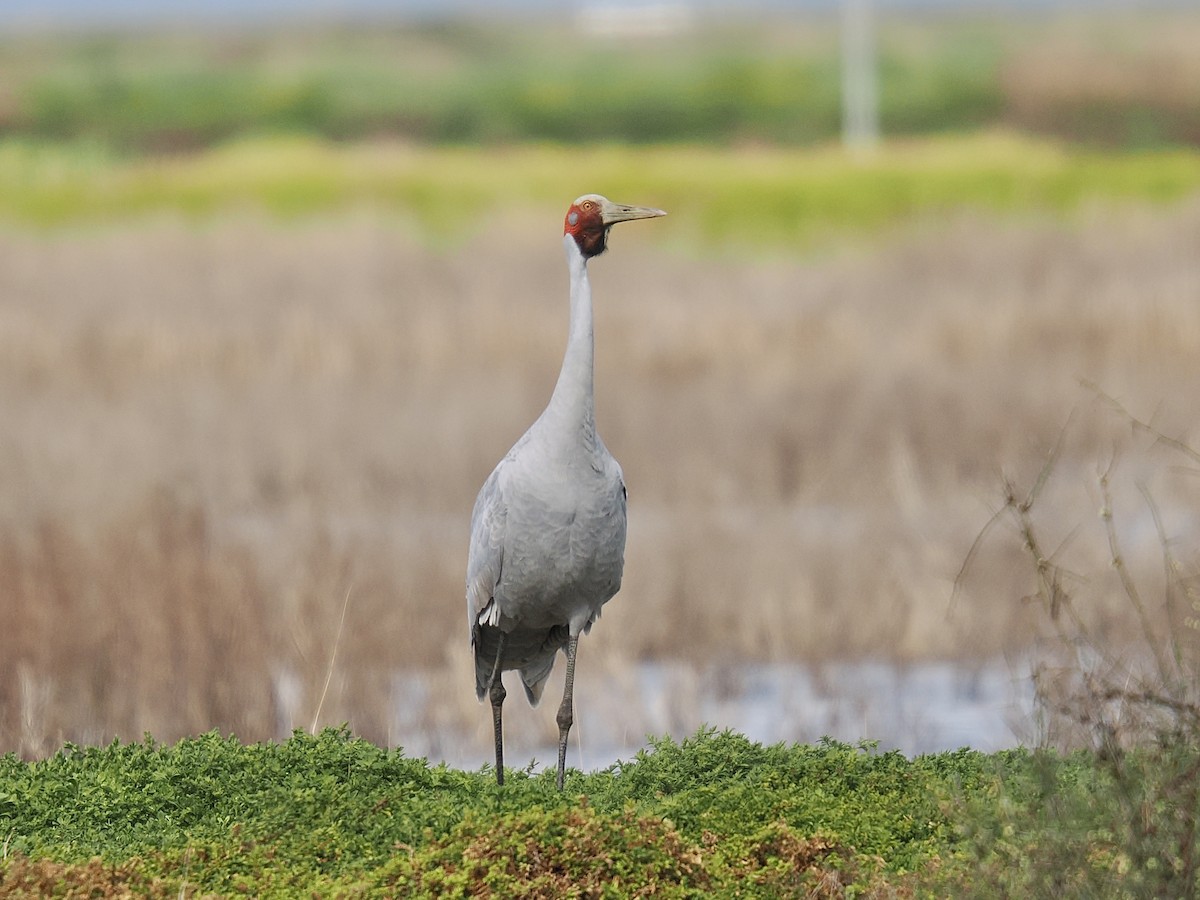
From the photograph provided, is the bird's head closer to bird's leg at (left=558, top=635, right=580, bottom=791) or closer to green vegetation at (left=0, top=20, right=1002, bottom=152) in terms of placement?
bird's leg at (left=558, top=635, right=580, bottom=791)

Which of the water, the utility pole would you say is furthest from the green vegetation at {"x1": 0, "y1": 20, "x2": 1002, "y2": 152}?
the water

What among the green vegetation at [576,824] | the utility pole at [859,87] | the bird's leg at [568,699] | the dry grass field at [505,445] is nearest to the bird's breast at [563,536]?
the bird's leg at [568,699]

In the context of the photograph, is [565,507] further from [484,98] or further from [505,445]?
[484,98]

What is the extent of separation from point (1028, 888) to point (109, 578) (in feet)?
18.4

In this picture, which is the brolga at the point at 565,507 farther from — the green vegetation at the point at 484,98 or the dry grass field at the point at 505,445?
the green vegetation at the point at 484,98

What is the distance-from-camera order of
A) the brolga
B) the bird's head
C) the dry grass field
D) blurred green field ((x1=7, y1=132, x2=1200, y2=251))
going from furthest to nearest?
blurred green field ((x1=7, y1=132, x2=1200, y2=251)) < the dry grass field < the bird's head < the brolga

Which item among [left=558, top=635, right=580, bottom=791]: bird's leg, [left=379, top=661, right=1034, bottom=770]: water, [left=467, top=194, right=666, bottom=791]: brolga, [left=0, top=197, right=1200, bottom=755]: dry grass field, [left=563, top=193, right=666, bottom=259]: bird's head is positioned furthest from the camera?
[left=0, top=197, right=1200, bottom=755]: dry grass field

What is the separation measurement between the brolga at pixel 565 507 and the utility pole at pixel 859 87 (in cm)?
3570

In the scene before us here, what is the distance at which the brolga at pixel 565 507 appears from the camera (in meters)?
5.31

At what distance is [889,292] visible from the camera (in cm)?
1962

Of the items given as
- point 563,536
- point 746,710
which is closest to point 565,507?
point 563,536

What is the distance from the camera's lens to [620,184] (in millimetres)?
35156

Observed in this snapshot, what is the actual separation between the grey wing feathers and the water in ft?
6.54

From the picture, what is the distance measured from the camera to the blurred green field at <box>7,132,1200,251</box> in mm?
31875
